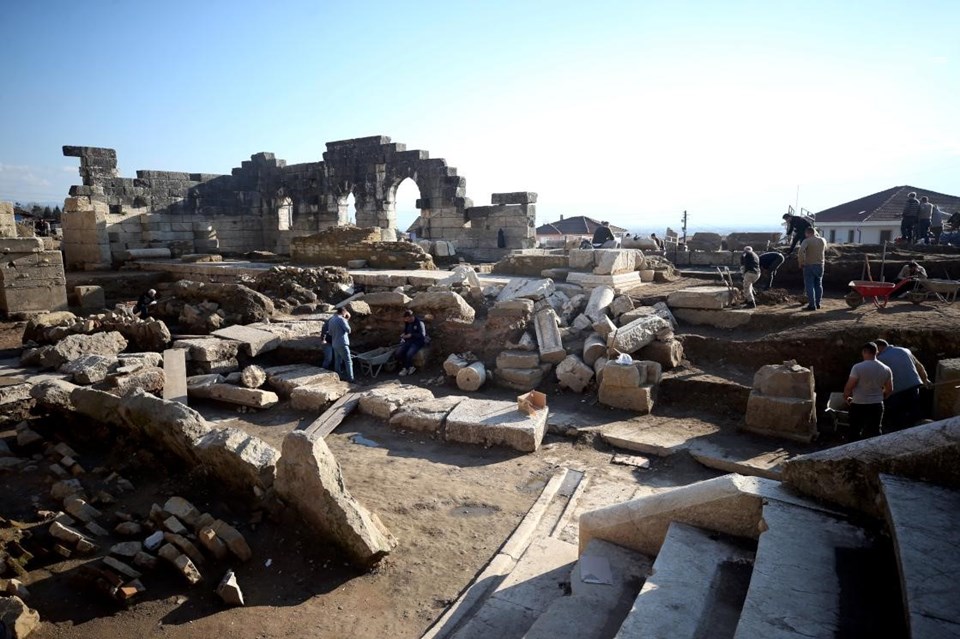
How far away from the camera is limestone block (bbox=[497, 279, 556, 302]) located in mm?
10898

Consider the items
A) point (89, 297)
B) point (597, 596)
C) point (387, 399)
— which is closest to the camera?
point (597, 596)

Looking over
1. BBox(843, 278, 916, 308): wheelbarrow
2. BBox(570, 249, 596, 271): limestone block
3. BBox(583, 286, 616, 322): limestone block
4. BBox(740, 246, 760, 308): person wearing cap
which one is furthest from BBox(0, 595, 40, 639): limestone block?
BBox(843, 278, 916, 308): wheelbarrow

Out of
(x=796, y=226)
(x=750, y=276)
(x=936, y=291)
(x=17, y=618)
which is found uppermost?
(x=796, y=226)

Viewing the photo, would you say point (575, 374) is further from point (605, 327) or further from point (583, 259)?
point (583, 259)

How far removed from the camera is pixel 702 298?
33.8 feet

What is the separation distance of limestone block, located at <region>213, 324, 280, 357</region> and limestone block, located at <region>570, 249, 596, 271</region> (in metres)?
6.61

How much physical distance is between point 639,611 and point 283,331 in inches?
367

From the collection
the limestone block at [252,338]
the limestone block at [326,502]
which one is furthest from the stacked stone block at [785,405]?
the limestone block at [252,338]

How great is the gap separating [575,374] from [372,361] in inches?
142

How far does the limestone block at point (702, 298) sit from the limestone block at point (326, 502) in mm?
7381

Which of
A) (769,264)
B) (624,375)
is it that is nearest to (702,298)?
(769,264)

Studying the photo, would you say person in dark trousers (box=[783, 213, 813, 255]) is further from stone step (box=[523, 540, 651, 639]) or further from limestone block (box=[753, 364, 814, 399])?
stone step (box=[523, 540, 651, 639])

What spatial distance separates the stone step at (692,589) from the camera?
2910 millimetres

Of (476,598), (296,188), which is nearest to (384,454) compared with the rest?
(476,598)
